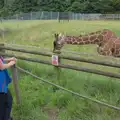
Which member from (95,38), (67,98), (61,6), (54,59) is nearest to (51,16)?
(61,6)

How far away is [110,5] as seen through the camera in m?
61.7

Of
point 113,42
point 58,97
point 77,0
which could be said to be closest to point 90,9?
point 77,0

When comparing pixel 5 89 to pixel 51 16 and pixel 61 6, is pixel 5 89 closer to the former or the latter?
pixel 51 16

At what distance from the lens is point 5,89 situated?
15.4ft

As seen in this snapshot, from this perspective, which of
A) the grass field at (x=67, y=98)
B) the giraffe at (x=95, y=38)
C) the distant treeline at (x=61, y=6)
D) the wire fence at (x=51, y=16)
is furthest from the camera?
the distant treeline at (x=61, y=6)

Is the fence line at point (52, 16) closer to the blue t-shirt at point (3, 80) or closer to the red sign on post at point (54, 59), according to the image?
the red sign on post at point (54, 59)

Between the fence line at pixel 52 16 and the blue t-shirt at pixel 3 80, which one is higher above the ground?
the blue t-shirt at pixel 3 80

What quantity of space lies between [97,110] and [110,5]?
58024mm

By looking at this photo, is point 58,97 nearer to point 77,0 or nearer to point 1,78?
point 1,78

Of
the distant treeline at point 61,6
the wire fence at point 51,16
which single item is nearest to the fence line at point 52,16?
the wire fence at point 51,16

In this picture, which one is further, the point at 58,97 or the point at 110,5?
the point at 110,5

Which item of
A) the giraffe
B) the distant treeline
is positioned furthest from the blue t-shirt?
the distant treeline

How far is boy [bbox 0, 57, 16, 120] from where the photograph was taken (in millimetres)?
4617

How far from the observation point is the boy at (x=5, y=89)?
462cm
